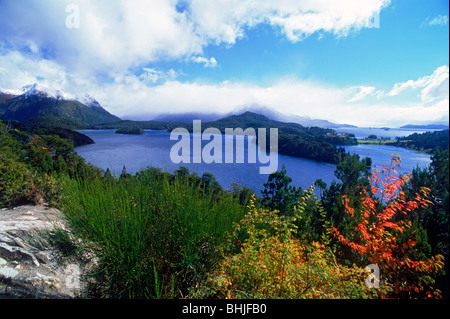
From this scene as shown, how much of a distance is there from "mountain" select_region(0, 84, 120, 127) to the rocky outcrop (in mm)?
8891

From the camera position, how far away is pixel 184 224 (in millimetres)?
2066

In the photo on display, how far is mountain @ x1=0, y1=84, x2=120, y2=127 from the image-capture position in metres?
11.4

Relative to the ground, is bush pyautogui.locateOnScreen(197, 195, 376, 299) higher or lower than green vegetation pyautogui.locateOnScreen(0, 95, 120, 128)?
lower

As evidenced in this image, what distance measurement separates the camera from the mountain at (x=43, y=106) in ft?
37.6

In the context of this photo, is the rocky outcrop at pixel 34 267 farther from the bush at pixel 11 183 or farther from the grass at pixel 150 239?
the bush at pixel 11 183

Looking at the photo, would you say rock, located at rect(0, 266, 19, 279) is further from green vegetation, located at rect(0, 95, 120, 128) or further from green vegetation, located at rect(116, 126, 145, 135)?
green vegetation, located at rect(116, 126, 145, 135)

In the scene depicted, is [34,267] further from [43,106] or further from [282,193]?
[43,106]

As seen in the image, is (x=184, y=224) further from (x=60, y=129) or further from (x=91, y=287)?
(x=60, y=129)

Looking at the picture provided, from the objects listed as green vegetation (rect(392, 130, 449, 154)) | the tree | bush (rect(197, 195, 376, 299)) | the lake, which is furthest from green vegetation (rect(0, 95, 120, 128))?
green vegetation (rect(392, 130, 449, 154))

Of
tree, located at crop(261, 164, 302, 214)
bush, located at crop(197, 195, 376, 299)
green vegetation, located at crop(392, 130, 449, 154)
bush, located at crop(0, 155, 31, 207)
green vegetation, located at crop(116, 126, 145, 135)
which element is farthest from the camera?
green vegetation, located at crop(116, 126, 145, 135)
